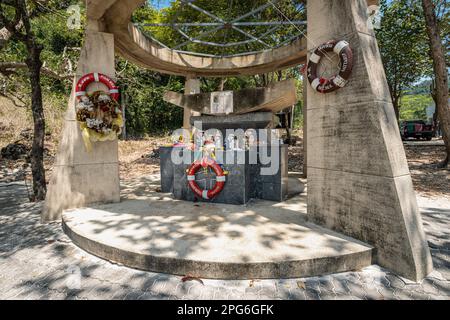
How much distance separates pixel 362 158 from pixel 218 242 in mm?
2306

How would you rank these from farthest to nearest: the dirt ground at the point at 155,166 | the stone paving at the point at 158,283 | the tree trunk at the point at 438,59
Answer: the tree trunk at the point at 438,59
the dirt ground at the point at 155,166
the stone paving at the point at 158,283

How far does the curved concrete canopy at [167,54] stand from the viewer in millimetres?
5422

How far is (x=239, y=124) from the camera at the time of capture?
6.52 metres

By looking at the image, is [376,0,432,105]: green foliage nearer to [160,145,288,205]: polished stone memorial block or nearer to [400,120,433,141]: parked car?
[400,120,433,141]: parked car

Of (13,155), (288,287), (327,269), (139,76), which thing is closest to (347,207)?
(327,269)

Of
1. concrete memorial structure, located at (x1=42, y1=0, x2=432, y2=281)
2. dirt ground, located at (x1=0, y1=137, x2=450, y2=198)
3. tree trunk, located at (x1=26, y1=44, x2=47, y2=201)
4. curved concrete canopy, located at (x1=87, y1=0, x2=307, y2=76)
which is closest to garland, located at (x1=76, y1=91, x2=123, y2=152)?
concrete memorial structure, located at (x1=42, y1=0, x2=432, y2=281)

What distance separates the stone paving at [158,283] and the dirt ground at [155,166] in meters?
4.90

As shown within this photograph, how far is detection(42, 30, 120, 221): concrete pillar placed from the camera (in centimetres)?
534

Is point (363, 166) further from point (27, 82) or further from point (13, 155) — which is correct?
point (13, 155)

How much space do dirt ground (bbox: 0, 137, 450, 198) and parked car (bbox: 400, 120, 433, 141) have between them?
794 centimetres

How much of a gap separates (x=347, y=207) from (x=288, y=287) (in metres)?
1.54

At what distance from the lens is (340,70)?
3.62 meters

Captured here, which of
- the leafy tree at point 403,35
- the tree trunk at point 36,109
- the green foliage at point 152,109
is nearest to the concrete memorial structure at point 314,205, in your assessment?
the tree trunk at point 36,109

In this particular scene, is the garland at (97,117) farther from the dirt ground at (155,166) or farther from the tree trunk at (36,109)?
the dirt ground at (155,166)
